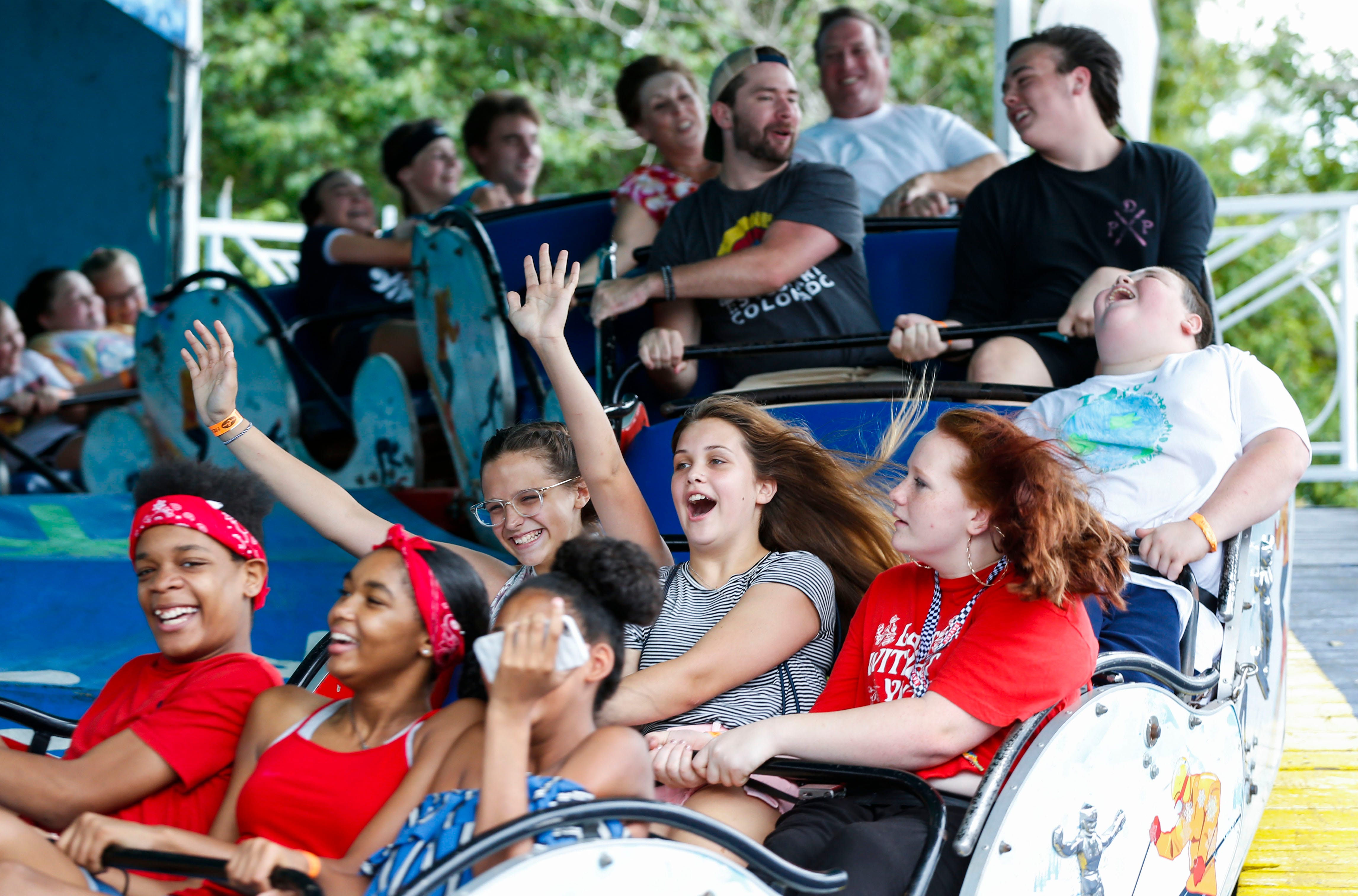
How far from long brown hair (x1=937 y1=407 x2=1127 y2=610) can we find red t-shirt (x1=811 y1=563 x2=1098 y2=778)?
37 millimetres

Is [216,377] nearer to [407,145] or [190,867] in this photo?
[190,867]

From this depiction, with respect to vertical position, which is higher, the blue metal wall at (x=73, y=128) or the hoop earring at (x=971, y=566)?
the blue metal wall at (x=73, y=128)

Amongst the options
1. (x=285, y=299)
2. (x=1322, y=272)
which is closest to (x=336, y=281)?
(x=285, y=299)

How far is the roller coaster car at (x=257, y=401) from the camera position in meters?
3.83

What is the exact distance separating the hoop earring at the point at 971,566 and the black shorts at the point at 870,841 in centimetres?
30

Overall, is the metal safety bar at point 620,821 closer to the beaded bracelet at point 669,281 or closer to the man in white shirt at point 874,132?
the beaded bracelet at point 669,281

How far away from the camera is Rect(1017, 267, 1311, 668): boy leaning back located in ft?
6.53

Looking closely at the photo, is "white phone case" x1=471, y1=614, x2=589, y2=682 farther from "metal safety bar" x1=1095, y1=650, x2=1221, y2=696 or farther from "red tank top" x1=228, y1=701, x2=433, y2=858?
"metal safety bar" x1=1095, y1=650, x2=1221, y2=696

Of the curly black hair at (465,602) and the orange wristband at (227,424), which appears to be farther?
the orange wristband at (227,424)

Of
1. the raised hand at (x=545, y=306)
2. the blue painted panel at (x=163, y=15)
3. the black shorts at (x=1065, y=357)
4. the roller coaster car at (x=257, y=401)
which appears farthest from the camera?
the blue painted panel at (x=163, y=15)

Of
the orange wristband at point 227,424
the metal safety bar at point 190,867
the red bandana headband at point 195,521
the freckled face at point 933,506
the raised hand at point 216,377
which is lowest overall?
the metal safety bar at point 190,867

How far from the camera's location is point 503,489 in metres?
2.04

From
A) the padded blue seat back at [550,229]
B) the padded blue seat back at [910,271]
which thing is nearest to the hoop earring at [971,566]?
the padded blue seat back at [910,271]

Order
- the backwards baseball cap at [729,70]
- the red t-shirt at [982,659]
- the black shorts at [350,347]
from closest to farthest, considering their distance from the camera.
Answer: the red t-shirt at [982,659]
the backwards baseball cap at [729,70]
the black shorts at [350,347]
